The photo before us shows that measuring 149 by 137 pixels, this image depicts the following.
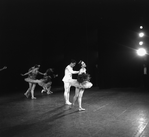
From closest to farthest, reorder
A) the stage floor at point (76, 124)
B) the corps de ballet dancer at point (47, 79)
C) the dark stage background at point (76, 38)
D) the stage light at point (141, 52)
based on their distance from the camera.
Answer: the stage floor at point (76, 124), the corps de ballet dancer at point (47, 79), the dark stage background at point (76, 38), the stage light at point (141, 52)

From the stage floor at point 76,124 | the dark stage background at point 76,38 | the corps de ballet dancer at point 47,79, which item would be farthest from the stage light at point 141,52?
the stage floor at point 76,124

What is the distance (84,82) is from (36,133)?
2.31 m

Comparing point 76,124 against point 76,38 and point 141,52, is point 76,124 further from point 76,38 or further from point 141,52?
point 76,38

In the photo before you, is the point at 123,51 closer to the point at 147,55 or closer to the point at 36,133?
the point at 147,55

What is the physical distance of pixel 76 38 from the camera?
12711mm

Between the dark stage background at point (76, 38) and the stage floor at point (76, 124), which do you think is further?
the dark stage background at point (76, 38)

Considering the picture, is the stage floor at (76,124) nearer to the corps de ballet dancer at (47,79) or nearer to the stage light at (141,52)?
the corps de ballet dancer at (47,79)

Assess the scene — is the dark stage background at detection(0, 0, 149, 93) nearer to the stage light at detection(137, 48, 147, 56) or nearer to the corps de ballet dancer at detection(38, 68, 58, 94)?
the stage light at detection(137, 48, 147, 56)

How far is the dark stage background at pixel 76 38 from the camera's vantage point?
9688mm

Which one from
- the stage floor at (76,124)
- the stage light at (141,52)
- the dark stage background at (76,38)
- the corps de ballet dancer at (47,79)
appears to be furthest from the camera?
the stage light at (141,52)

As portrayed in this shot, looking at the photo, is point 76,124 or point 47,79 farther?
point 47,79

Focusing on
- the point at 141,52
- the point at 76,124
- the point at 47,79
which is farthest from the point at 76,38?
the point at 76,124

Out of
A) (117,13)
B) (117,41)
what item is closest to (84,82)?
(117,13)

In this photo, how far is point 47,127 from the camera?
3.91 metres
